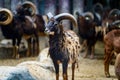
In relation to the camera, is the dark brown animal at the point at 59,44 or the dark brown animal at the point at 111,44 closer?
the dark brown animal at the point at 59,44

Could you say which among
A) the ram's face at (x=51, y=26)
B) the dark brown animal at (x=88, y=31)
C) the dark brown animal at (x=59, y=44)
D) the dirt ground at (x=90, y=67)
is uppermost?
the ram's face at (x=51, y=26)

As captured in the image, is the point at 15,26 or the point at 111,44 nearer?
the point at 111,44

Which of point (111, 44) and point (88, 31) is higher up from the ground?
point (111, 44)

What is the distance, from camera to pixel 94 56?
16.0m

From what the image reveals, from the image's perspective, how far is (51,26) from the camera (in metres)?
9.15

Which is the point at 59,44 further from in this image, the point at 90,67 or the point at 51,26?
the point at 90,67

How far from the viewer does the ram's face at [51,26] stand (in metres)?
9.10

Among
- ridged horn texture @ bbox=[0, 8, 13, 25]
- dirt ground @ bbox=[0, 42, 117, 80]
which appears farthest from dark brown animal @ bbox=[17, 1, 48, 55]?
dirt ground @ bbox=[0, 42, 117, 80]

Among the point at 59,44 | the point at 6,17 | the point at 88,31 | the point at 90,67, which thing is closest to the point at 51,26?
the point at 59,44

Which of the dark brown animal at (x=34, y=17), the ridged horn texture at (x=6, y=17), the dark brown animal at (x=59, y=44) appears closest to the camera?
the dark brown animal at (x=59, y=44)

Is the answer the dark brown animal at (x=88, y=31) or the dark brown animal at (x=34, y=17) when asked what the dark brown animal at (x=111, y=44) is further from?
the dark brown animal at (x=34, y=17)

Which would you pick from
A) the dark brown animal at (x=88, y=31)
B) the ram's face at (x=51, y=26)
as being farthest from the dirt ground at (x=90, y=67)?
the ram's face at (x=51, y=26)

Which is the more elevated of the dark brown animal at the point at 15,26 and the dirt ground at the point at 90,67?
the dark brown animal at the point at 15,26

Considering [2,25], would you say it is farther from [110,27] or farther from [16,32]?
[110,27]
